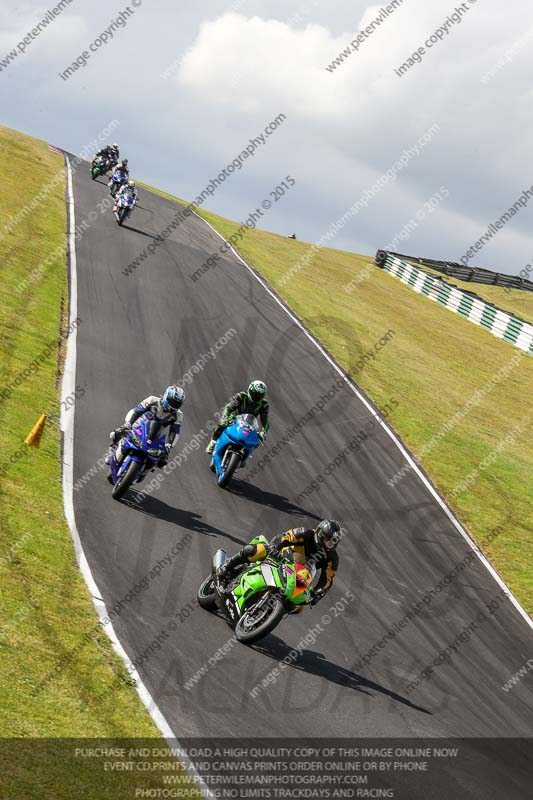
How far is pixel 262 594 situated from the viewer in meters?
11.5

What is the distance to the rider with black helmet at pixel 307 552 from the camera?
11664mm

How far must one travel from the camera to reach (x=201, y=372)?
24219mm

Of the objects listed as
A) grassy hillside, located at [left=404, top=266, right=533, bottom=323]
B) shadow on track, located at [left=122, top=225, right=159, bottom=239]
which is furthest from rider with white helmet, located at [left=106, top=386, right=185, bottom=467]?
grassy hillside, located at [left=404, top=266, right=533, bottom=323]

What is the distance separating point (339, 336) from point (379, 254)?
81.0ft

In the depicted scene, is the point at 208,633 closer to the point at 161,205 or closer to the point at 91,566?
the point at 91,566

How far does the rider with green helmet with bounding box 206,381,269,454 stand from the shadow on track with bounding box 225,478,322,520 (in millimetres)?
872

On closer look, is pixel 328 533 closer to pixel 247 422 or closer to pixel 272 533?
pixel 272 533

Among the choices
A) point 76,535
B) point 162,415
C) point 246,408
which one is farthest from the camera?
point 246,408

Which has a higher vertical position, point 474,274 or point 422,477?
point 474,274

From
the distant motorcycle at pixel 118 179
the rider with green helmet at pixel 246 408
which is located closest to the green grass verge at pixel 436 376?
the rider with green helmet at pixel 246 408

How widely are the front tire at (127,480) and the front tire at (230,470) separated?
110 inches

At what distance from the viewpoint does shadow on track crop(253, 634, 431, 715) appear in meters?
11.5

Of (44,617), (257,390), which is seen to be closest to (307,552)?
(44,617)

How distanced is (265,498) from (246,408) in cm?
172
